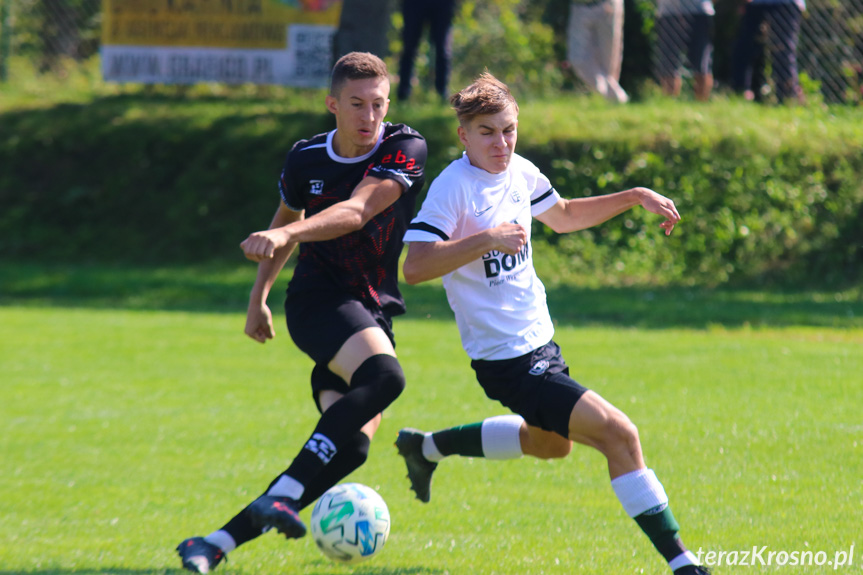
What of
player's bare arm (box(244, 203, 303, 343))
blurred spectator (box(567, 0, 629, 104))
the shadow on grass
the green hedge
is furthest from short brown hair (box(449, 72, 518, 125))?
blurred spectator (box(567, 0, 629, 104))

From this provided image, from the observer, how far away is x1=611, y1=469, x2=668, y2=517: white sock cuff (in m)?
3.83

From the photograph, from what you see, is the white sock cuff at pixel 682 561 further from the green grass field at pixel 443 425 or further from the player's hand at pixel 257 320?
the player's hand at pixel 257 320

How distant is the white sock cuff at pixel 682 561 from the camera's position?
147 inches

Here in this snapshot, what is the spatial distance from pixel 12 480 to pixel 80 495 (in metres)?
0.56

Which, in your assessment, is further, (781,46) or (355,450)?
(781,46)

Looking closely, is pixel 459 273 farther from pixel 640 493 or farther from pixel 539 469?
pixel 539 469

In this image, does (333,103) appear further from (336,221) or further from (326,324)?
(326,324)

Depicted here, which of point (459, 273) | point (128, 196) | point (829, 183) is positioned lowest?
point (128, 196)

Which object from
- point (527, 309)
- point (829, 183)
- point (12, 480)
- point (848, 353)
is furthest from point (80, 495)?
point (829, 183)

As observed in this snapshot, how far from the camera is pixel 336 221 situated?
161 inches

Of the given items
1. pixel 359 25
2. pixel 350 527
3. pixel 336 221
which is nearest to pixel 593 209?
pixel 336 221

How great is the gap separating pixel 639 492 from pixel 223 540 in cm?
163

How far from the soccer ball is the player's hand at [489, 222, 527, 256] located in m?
1.30

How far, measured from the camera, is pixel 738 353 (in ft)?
29.8
